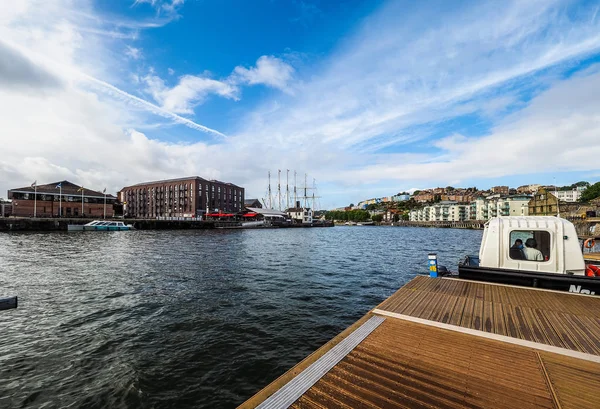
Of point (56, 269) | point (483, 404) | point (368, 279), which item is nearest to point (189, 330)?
point (483, 404)

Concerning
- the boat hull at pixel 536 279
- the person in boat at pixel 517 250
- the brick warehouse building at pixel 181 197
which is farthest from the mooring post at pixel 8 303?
the brick warehouse building at pixel 181 197

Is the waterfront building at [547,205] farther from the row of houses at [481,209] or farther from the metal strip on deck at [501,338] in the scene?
the metal strip on deck at [501,338]

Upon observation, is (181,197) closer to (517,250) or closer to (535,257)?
(517,250)

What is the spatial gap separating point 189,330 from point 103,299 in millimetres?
6178

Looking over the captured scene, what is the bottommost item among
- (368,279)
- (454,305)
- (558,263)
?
(368,279)

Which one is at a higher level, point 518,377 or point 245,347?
point 518,377

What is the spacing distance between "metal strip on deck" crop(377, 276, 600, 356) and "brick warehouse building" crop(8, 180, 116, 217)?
339ft

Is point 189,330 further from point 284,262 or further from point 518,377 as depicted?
point 284,262

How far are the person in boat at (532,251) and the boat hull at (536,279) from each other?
0.81 m

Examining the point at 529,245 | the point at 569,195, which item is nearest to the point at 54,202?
the point at 529,245

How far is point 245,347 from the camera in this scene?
778 cm

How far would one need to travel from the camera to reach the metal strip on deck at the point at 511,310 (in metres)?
5.41

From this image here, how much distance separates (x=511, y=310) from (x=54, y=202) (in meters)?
116

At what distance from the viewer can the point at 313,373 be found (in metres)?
4.17
